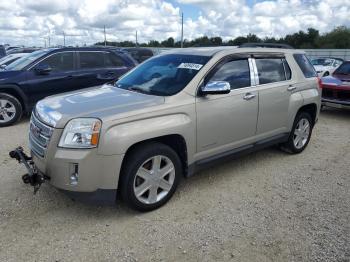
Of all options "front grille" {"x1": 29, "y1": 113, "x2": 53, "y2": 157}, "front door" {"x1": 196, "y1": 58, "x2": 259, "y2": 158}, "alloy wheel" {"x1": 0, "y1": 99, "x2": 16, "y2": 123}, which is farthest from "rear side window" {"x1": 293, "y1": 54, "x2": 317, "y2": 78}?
"alloy wheel" {"x1": 0, "y1": 99, "x2": 16, "y2": 123}

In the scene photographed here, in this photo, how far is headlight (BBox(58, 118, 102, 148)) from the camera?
323 cm

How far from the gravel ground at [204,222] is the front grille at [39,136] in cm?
69

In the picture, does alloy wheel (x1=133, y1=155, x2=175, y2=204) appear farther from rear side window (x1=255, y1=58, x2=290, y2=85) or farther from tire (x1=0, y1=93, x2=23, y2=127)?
tire (x1=0, y1=93, x2=23, y2=127)

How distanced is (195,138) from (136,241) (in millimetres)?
1330

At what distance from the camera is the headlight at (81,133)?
323cm

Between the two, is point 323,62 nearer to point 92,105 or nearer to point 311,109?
point 311,109

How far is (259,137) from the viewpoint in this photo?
488 cm

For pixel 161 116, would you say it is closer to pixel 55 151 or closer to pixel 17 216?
pixel 55 151

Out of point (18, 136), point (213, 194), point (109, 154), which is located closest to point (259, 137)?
point (213, 194)

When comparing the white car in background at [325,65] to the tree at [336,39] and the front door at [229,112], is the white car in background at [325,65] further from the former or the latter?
the tree at [336,39]

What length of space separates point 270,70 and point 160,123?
226 cm

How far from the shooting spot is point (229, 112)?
4.27 meters

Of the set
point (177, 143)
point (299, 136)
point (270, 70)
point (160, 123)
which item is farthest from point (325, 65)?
point (160, 123)

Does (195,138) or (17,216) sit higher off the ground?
(195,138)
